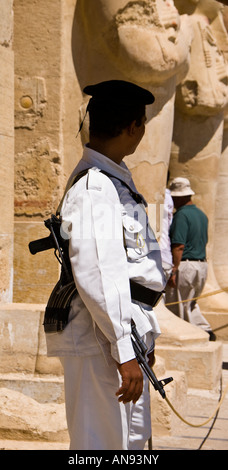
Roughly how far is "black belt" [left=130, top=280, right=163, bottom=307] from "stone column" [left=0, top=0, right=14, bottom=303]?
6.09 feet

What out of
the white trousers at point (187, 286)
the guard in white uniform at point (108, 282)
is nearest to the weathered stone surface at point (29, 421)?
the guard in white uniform at point (108, 282)

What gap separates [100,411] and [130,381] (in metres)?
0.23

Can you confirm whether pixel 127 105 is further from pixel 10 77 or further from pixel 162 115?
pixel 162 115

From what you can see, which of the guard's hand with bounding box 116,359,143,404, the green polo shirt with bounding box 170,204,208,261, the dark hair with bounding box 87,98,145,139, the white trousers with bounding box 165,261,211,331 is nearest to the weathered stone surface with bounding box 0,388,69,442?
the guard's hand with bounding box 116,359,143,404

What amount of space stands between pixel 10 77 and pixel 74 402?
2.34 metres

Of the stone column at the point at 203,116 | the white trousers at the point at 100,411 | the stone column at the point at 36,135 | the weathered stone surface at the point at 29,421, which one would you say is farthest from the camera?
the stone column at the point at 203,116

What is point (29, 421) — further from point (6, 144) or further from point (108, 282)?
point (108, 282)

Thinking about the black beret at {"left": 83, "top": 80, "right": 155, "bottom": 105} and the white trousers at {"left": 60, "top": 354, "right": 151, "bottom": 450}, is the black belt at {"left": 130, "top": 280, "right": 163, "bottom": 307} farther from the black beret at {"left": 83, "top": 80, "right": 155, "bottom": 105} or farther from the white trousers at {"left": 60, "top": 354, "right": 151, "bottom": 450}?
the black beret at {"left": 83, "top": 80, "right": 155, "bottom": 105}

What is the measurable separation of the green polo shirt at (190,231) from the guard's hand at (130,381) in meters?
4.83

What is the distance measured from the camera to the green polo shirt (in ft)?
24.4

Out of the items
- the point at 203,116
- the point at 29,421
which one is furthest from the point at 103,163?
the point at 203,116

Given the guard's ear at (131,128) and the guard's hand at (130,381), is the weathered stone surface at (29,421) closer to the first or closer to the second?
the guard's hand at (130,381)

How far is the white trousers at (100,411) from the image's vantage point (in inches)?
107

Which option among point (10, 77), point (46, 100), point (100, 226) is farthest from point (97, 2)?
point (100, 226)
